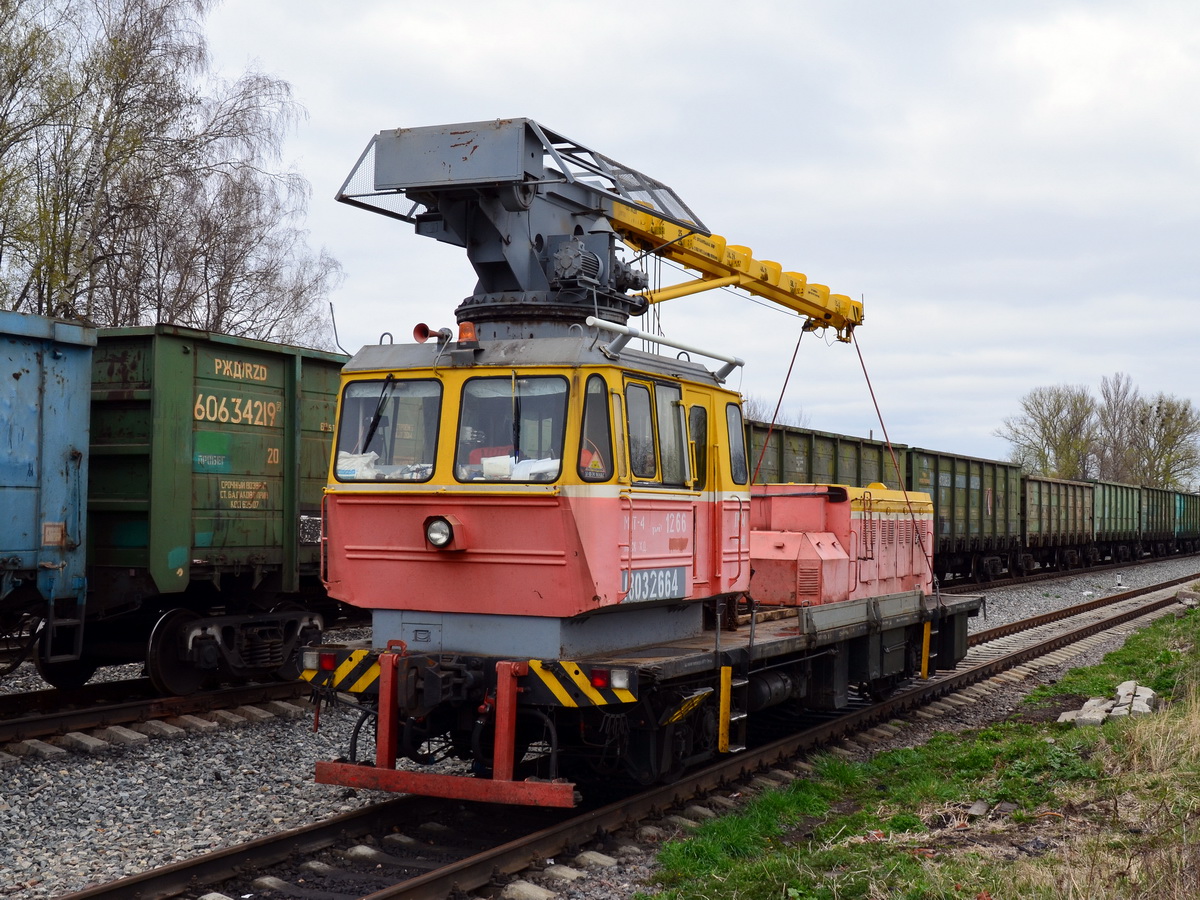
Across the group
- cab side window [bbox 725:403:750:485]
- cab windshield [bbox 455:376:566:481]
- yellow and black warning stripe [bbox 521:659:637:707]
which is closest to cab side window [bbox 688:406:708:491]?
cab side window [bbox 725:403:750:485]

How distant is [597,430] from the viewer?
660 centimetres

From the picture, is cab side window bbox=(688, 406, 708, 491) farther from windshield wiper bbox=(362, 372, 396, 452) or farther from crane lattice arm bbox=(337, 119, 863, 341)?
windshield wiper bbox=(362, 372, 396, 452)

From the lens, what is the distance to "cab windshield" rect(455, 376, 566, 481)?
657 cm

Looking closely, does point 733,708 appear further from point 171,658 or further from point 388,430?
point 171,658

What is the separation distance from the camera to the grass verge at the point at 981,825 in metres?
5.26

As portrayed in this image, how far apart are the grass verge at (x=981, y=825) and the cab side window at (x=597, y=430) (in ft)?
7.41

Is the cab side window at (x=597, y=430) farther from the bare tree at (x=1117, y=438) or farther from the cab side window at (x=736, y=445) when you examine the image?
the bare tree at (x=1117, y=438)

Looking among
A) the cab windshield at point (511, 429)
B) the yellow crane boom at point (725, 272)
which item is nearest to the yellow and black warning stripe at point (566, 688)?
the cab windshield at point (511, 429)

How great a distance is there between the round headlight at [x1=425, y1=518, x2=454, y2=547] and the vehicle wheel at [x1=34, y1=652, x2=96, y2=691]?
214 inches

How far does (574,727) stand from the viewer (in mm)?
6984

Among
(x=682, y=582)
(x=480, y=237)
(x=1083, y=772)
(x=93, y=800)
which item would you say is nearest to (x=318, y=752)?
(x=93, y=800)

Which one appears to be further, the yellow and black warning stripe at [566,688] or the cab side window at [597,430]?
the cab side window at [597,430]

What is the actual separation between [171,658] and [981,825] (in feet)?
24.0

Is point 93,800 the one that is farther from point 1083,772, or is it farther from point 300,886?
point 1083,772
